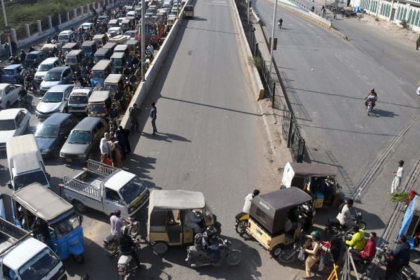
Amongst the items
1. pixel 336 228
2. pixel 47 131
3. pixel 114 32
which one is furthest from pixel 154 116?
pixel 114 32

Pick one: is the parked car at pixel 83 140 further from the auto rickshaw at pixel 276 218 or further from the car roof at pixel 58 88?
the auto rickshaw at pixel 276 218

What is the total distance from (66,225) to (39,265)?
5.15ft

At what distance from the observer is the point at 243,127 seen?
20.6 m

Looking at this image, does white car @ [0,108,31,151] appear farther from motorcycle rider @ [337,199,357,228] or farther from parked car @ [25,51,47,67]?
motorcycle rider @ [337,199,357,228]

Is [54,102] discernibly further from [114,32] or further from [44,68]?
[114,32]

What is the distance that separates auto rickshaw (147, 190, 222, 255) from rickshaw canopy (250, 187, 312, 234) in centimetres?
133

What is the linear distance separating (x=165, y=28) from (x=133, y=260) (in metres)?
36.7

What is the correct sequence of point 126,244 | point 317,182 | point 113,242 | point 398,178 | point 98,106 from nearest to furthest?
point 126,244 → point 113,242 → point 317,182 → point 398,178 → point 98,106

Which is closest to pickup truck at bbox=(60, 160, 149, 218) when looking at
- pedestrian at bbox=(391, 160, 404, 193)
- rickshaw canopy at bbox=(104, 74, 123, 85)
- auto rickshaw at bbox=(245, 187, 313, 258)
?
auto rickshaw at bbox=(245, 187, 313, 258)

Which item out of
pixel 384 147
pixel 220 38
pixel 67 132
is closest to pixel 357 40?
pixel 220 38

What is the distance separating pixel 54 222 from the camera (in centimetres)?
1132

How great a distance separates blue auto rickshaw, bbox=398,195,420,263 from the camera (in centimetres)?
1176

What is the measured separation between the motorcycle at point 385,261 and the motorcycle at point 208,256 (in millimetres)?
3784

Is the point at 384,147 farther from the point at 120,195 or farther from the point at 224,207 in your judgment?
the point at 120,195
